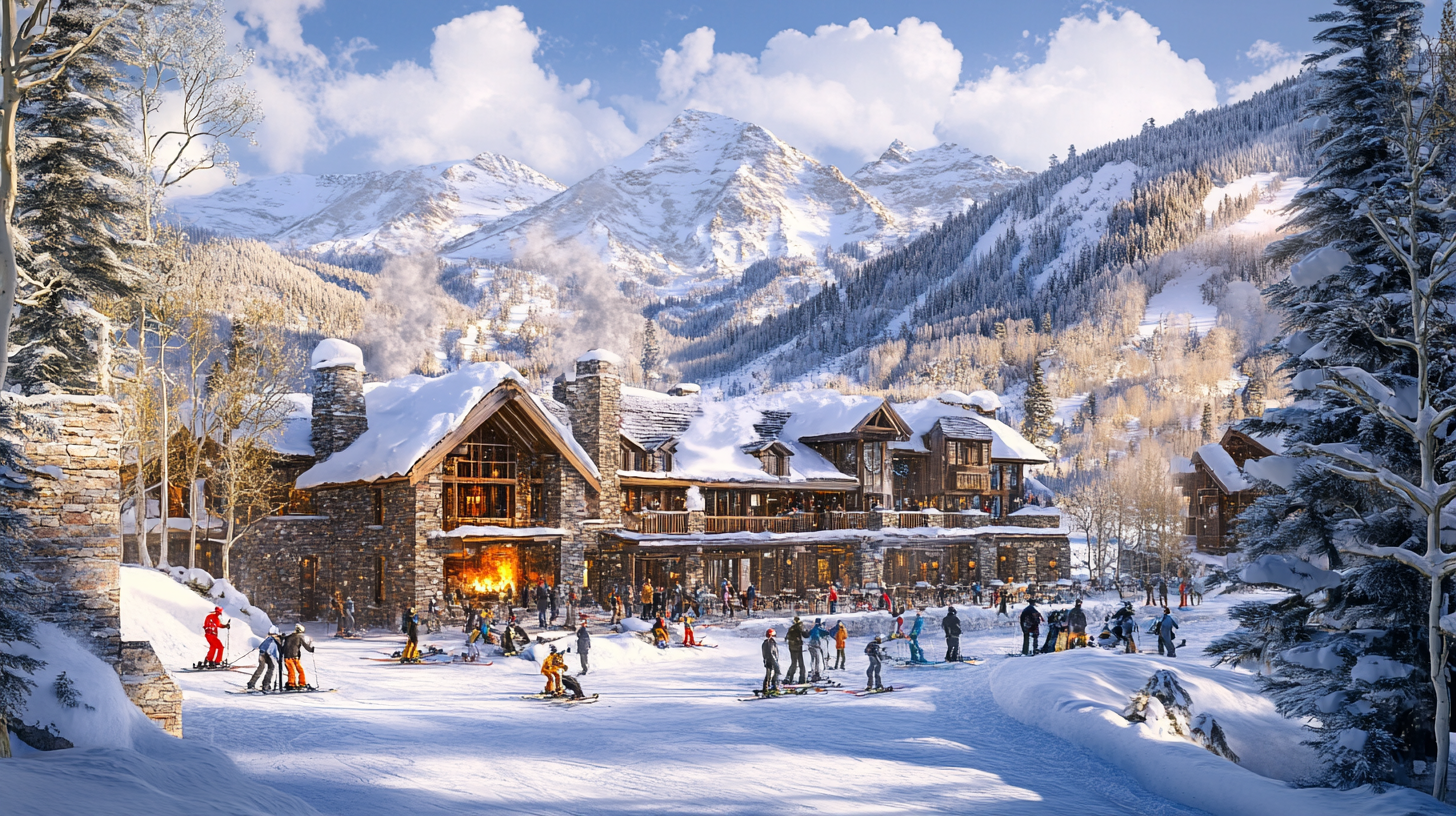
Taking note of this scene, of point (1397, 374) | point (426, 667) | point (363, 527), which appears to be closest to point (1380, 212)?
point (1397, 374)

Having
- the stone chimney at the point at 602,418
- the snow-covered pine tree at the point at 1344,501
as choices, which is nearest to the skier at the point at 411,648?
the stone chimney at the point at 602,418

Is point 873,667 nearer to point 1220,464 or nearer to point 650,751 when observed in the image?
point 650,751

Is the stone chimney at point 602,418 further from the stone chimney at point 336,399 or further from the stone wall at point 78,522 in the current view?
the stone wall at point 78,522

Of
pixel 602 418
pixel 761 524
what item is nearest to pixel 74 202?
pixel 602 418

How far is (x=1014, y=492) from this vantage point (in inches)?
2135

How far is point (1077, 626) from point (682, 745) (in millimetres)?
14490

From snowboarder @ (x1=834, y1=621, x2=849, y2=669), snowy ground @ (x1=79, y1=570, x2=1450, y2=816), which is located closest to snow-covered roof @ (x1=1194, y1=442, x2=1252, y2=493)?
snowy ground @ (x1=79, y1=570, x2=1450, y2=816)

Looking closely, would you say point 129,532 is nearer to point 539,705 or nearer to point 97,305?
point 97,305

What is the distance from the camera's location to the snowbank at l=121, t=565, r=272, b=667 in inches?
891

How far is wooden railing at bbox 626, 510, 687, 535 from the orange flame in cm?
488

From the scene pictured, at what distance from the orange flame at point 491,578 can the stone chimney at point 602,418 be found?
12.9 ft

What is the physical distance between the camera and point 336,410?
121ft

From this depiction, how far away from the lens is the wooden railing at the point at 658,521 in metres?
39.1

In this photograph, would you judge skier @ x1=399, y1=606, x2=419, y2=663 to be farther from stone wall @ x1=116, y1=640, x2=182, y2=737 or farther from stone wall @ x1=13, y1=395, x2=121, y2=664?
stone wall @ x1=13, y1=395, x2=121, y2=664
